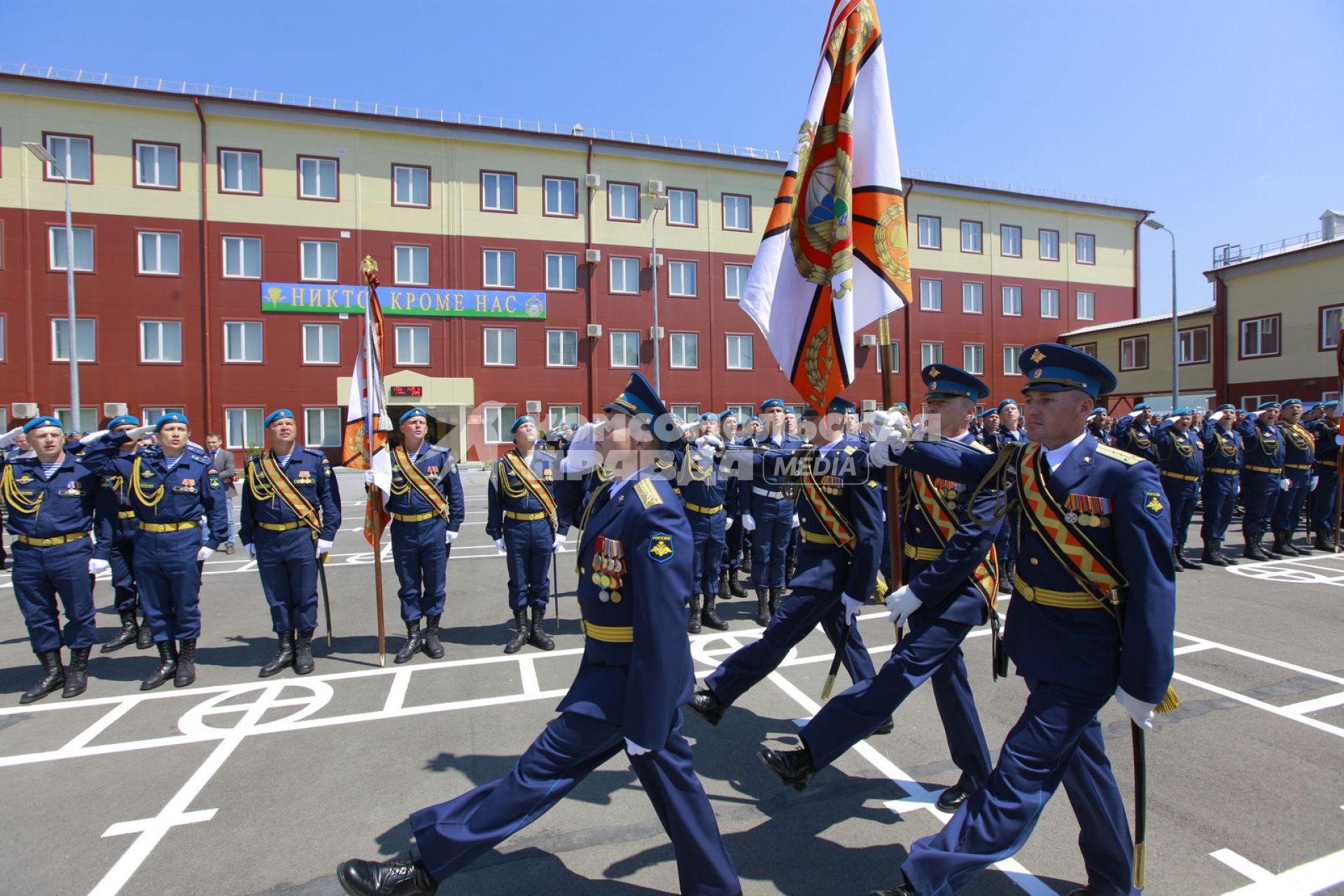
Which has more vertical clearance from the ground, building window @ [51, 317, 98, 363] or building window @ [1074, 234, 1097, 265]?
building window @ [1074, 234, 1097, 265]

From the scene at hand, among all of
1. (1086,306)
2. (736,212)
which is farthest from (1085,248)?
(736,212)

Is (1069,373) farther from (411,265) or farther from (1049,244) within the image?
(1049,244)

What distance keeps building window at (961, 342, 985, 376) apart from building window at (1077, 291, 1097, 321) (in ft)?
20.9

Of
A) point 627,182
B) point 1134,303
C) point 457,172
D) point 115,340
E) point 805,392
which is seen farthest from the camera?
point 1134,303

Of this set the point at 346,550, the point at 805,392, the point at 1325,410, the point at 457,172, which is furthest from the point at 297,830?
the point at 457,172

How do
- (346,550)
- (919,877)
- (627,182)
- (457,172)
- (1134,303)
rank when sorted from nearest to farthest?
1. (919,877)
2. (346,550)
3. (457,172)
4. (627,182)
5. (1134,303)

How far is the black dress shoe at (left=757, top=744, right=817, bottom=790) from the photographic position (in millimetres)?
3561

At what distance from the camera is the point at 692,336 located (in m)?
30.6

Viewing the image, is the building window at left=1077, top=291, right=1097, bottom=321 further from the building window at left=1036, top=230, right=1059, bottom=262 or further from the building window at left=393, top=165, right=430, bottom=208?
the building window at left=393, top=165, right=430, bottom=208

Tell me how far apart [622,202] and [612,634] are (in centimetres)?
2902

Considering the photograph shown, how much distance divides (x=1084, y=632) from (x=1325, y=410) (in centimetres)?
1596

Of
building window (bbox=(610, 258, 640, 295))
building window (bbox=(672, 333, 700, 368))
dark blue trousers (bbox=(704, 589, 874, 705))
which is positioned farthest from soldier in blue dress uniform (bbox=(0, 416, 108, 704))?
building window (bbox=(672, 333, 700, 368))

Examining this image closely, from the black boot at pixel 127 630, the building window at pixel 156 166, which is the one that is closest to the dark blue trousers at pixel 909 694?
the black boot at pixel 127 630

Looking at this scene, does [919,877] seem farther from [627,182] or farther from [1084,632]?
[627,182]
